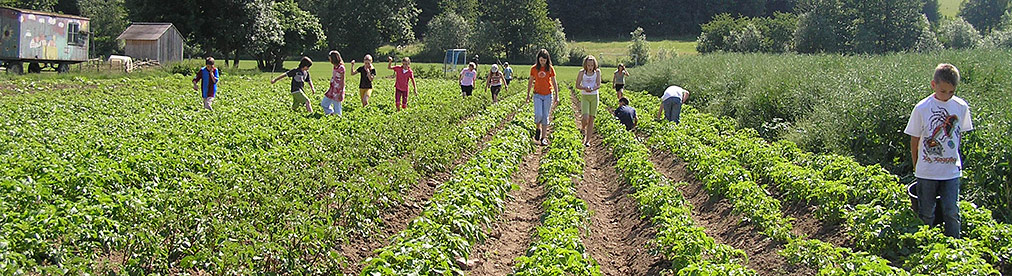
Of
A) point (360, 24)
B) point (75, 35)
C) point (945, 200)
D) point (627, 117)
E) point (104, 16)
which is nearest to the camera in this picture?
point (945, 200)

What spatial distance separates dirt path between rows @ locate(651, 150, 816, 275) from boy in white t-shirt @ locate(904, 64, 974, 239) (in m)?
1.39

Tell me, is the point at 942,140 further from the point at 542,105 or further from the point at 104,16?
the point at 104,16

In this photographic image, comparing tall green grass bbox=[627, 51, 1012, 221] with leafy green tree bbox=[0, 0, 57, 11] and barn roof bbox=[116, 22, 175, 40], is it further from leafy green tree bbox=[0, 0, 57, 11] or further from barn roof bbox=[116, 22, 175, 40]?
leafy green tree bbox=[0, 0, 57, 11]

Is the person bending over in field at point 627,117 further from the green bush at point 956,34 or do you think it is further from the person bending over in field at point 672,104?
the green bush at point 956,34

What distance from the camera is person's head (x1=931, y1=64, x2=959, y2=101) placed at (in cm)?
667

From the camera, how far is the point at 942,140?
265 inches

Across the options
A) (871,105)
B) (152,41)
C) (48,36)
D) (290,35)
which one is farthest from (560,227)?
(290,35)

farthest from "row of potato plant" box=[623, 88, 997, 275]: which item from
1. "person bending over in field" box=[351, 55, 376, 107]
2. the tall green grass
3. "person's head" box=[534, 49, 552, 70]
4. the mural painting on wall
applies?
the mural painting on wall

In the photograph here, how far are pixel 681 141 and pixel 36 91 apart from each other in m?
19.7

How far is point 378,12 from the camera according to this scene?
84.8 m

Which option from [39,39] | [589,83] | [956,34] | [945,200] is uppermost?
[956,34]

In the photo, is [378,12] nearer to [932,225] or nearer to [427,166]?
[427,166]

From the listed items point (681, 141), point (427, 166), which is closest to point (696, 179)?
point (681, 141)

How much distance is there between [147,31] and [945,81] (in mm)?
44021
